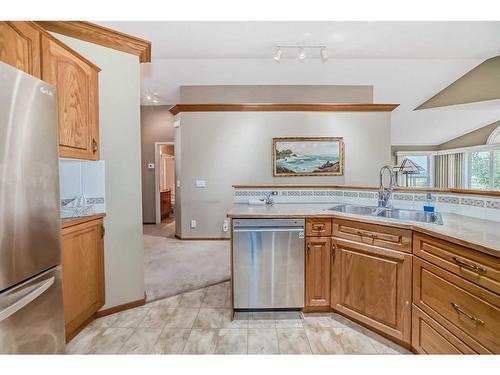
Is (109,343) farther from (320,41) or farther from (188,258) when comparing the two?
(320,41)

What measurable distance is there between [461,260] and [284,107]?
3.67 meters

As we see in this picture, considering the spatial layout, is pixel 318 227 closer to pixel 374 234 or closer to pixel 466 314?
pixel 374 234

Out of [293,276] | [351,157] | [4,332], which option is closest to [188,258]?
[293,276]

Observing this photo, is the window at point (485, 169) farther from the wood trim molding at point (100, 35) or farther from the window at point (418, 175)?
the wood trim molding at point (100, 35)

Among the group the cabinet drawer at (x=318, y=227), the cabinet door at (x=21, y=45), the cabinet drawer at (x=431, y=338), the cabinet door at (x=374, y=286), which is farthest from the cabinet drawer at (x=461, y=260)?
the cabinet door at (x=21, y=45)

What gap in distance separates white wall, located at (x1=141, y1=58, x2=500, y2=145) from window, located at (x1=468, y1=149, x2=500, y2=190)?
313 centimetres

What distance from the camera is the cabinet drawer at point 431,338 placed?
1.27 metres

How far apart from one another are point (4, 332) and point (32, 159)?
74cm

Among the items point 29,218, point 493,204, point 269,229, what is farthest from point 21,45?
point 493,204

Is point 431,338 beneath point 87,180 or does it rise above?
beneath

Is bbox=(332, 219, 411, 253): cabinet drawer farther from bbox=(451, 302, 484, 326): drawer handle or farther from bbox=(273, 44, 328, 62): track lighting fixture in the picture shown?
bbox=(273, 44, 328, 62): track lighting fixture

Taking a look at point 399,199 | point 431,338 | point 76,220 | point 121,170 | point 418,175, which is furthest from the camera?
point 418,175

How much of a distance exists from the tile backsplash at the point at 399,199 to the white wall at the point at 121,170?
1139 mm

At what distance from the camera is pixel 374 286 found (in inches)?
67.9
